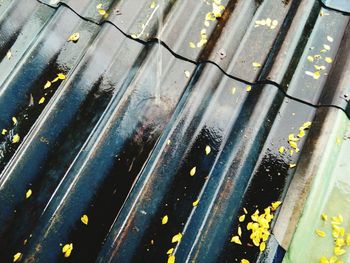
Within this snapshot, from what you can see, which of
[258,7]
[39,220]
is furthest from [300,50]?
[39,220]

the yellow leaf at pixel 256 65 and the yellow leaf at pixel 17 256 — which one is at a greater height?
the yellow leaf at pixel 256 65

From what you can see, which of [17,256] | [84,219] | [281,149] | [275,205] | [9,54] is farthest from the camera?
[9,54]

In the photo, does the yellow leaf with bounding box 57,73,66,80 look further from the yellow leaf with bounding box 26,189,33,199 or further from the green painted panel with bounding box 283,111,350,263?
the green painted panel with bounding box 283,111,350,263

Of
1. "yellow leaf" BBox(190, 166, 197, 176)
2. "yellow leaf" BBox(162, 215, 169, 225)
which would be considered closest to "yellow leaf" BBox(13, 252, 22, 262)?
"yellow leaf" BBox(162, 215, 169, 225)

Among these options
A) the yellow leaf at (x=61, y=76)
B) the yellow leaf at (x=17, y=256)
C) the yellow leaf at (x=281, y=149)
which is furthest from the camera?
the yellow leaf at (x=61, y=76)

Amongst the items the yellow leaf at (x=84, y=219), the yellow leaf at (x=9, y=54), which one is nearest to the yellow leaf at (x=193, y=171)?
the yellow leaf at (x=84, y=219)

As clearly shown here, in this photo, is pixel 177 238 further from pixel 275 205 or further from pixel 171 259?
pixel 275 205

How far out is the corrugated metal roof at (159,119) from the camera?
214 cm

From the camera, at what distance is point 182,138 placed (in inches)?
94.0

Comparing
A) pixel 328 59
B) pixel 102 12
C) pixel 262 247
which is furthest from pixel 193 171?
pixel 102 12

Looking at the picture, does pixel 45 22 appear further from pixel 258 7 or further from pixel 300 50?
pixel 300 50

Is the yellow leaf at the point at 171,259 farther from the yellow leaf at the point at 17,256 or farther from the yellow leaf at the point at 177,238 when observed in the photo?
the yellow leaf at the point at 17,256

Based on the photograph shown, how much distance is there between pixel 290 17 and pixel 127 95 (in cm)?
155

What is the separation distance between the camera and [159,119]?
251 centimetres
